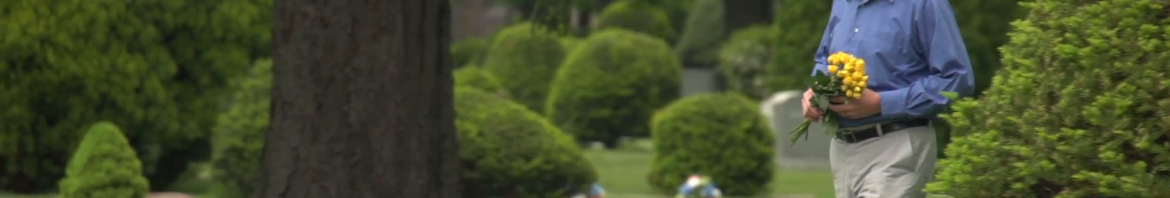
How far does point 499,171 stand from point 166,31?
8.37 ft

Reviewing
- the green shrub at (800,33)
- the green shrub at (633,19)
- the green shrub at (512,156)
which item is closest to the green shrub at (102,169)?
the green shrub at (512,156)

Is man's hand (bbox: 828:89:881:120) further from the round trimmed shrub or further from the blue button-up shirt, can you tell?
the round trimmed shrub

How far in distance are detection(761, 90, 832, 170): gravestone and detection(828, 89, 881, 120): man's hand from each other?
453 inches

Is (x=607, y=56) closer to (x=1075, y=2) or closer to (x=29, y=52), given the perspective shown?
(x=29, y=52)

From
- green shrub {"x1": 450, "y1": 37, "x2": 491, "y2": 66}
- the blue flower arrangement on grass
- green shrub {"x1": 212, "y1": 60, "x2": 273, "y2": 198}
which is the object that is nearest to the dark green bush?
green shrub {"x1": 212, "y1": 60, "x2": 273, "y2": 198}

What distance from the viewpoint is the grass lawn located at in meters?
13.7

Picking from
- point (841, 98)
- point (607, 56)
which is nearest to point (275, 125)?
point (841, 98)

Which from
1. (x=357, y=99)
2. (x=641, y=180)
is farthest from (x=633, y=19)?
(x=357, y=99)

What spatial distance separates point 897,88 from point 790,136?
1179 centimetres

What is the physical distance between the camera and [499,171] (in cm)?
988

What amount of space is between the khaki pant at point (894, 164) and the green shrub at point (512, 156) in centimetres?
→ 495

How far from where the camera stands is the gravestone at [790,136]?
54.5 feet

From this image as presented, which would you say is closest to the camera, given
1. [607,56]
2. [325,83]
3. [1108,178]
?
[1108,178]

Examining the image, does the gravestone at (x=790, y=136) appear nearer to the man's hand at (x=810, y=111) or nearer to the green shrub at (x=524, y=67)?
the green shrub at (x=524, y=67)
